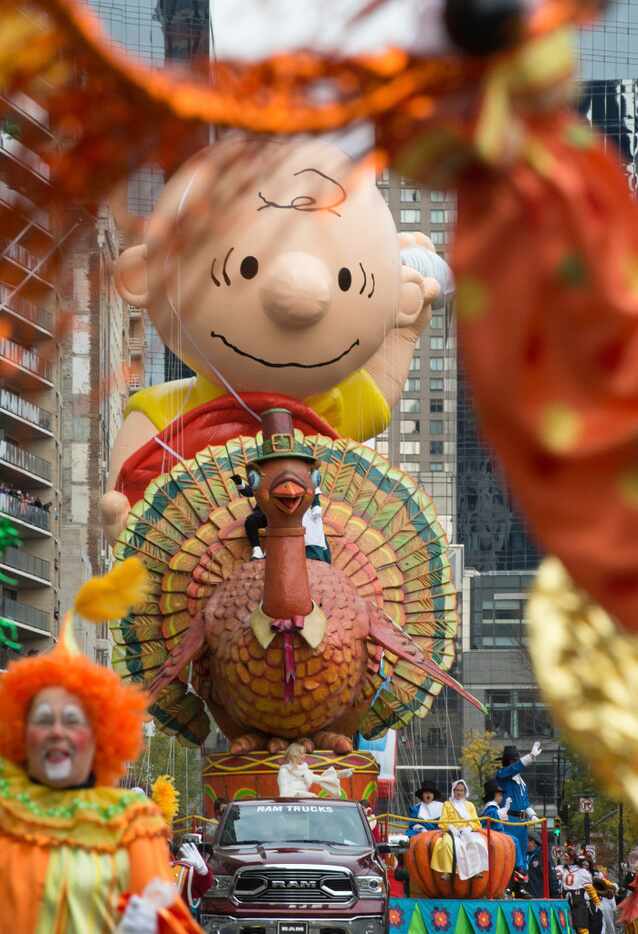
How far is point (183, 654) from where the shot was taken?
14812 mm

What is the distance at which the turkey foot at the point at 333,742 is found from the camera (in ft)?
47.9

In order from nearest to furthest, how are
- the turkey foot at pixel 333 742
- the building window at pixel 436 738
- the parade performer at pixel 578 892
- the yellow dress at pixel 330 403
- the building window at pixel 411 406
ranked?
the turkey foot at pixel 333 742, the yellow dress at pixel 330 403, the parade performer at pixel 578 892, the building window at pixel 436 738, the building window at pixel 411 406

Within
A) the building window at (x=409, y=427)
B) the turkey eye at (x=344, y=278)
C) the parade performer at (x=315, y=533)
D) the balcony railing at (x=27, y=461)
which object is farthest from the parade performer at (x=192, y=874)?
the building window at (x=409, y=427)

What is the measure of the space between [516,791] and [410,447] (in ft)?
213

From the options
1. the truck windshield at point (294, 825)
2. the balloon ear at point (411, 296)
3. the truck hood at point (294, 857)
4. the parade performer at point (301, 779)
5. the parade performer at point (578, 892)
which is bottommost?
the parade performer at point (578, 892)

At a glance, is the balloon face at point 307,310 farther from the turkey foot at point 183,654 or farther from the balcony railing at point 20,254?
the balcony railing at point 20,254

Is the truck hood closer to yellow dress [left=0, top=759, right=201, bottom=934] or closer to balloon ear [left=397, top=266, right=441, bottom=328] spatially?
yellow dress [left=0, top=759, right=201, bottom=934]

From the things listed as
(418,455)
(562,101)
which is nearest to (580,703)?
(562,101)

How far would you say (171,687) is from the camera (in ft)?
51.4

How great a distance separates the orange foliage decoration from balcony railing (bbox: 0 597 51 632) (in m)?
42.3

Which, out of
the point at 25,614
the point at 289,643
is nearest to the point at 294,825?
the point at 289,643

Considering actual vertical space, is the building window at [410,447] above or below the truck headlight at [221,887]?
above

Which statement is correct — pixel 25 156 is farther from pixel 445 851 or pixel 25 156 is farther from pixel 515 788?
pixel 515 788

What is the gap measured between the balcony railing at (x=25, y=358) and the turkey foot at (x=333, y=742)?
40.2 ft
